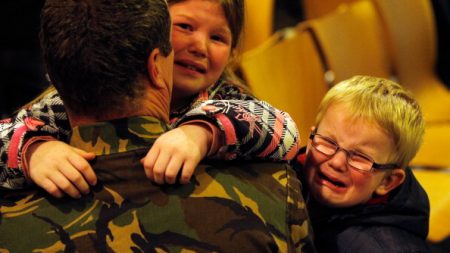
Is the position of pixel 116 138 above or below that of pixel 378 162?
above

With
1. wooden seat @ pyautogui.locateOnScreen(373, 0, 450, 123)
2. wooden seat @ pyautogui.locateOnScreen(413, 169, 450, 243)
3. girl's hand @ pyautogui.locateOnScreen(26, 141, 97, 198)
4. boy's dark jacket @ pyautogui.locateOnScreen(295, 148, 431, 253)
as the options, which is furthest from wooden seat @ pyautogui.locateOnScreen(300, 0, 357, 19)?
girl's hand @ pyautogui.locateOnScreen(26, 141, 97, 198)

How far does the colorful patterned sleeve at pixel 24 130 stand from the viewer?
107cm

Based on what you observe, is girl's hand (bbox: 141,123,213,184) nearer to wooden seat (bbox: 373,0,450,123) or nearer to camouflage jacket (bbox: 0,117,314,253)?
camouflage jacket (bbox: 0,117,314,253)

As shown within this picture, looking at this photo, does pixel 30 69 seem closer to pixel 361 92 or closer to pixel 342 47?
pixel 342 47

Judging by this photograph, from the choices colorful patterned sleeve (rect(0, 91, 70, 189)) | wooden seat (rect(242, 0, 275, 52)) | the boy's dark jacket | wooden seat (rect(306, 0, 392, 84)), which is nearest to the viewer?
colorful patterned sleeve (rect(0, 91, 70, 189))

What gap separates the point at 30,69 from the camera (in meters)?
3.65

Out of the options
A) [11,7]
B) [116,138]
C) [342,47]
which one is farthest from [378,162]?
[11,7]

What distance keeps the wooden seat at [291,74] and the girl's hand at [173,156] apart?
128 centimetres

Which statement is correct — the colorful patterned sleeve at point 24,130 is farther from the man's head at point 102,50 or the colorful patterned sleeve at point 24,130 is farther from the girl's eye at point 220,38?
the girl's eye at point 220,38

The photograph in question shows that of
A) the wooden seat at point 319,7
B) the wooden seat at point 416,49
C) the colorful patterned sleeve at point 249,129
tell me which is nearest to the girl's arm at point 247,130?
the colorful patterned sleeve at point 249,129

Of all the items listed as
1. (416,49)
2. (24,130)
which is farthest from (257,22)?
(24,130)

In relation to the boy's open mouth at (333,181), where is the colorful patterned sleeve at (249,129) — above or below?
above

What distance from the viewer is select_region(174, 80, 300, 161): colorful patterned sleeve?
1032mm

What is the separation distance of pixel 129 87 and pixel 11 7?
2.68 m
